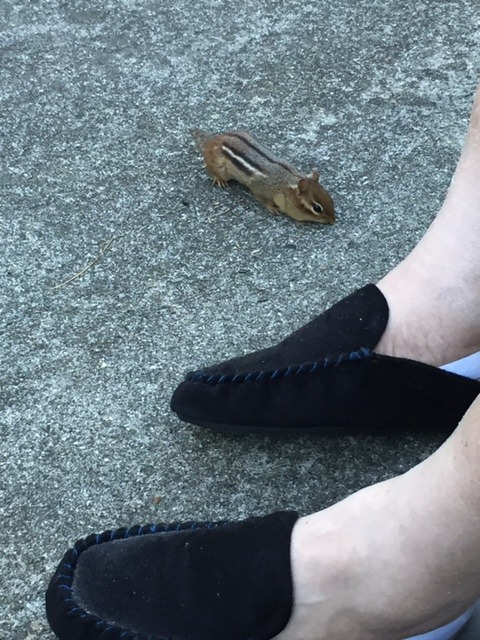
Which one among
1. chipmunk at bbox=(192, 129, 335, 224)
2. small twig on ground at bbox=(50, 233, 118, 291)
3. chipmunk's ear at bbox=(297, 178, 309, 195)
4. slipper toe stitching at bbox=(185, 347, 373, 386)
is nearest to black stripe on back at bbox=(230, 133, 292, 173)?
chipmunk at bbox=(192, 129, 335, 224)

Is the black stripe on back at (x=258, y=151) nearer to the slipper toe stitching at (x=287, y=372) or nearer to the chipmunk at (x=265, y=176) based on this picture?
the chipmunk at (x=265, y=176)

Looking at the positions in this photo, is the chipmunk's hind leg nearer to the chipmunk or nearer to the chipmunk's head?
the chipmunk

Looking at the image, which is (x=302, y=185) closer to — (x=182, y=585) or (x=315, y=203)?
(x=315, y=203)

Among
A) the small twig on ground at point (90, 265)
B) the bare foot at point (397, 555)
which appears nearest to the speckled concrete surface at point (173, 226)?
the small twig on ground at point (90, 265)

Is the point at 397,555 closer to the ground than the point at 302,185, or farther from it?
farther from it

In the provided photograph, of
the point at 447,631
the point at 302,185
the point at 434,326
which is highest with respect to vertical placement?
the point at 434,326

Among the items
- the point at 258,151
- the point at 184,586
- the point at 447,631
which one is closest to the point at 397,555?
the point at 447,631

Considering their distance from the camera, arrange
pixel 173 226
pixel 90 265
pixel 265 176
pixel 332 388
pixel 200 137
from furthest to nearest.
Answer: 1. pixel 200 137
2. pixel 265 176
3. pixel 173 226
4. pixel 90 265
5. pixel 332 388

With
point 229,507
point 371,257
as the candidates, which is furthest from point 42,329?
point 371,257
